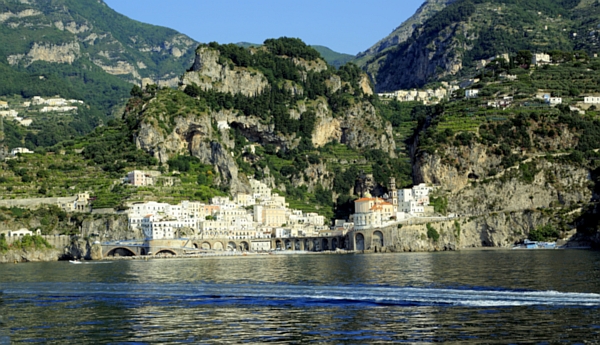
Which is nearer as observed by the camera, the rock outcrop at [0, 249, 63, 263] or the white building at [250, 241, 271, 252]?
the rock outcrop at [0, 249, 63, 263]

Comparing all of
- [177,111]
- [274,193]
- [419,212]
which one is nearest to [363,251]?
[419,212]

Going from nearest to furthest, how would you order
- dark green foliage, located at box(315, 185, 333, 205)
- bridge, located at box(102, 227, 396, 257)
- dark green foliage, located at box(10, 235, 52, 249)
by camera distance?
dark green foliage, located at box(10, 235, 52, 249), bridge, located at box(102, 227, 396, 257), dark green foliage, located at box(315, 185, 333, 205)

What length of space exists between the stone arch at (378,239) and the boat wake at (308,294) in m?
66.0

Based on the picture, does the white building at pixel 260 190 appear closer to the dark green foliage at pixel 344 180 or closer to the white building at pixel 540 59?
the dark green foliage at pixel 344 180

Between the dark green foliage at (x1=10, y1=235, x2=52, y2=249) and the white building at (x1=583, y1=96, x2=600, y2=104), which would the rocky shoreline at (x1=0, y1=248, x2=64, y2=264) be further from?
the white building at (x1=583, y1=96, x2=600, y2=104)

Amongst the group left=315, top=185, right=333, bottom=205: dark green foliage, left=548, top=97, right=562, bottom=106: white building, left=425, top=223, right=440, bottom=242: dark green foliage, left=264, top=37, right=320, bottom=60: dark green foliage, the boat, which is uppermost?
left=264, top=37, right=320, bottom=60: dark green foliage

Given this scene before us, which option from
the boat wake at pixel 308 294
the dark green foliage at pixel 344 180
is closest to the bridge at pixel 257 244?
the dark green foliage at pixel 344 180

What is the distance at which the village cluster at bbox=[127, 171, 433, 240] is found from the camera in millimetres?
130625

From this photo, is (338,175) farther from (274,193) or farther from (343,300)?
(343,300)

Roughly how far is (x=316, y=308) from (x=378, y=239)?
80.6 m

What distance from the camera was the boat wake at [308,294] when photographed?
46750 millimetres

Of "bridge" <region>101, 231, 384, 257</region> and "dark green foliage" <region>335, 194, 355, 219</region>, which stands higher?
"dark green foliage" <region>335, 194, 355, 219</region>

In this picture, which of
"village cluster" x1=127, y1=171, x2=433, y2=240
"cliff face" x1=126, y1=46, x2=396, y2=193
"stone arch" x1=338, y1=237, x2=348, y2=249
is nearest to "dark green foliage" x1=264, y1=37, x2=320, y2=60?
"cliff face" x1=126, y1=46, x2=396, y2=193

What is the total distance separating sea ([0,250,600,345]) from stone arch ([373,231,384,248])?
179 feet
